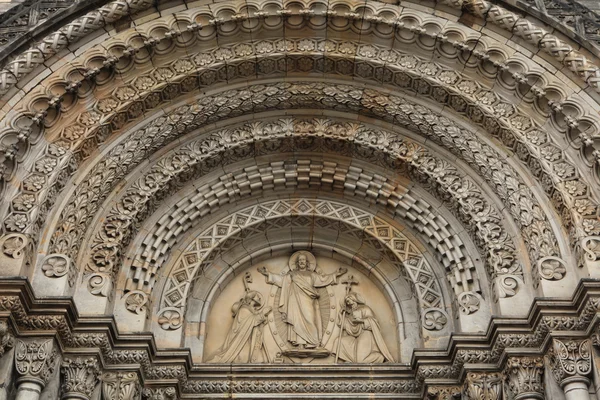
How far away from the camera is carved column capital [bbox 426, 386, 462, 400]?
11.6 meters

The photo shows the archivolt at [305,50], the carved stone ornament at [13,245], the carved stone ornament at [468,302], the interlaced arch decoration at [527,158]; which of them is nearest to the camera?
the carved stone ornament at [13,245]

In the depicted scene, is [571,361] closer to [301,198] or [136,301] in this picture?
[301,198]

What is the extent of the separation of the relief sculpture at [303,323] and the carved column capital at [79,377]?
2370 mm

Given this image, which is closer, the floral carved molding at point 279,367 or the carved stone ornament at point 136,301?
the floral carved molding at point 279,367

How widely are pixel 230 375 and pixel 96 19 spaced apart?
19.7ft

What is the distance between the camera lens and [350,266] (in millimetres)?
14055

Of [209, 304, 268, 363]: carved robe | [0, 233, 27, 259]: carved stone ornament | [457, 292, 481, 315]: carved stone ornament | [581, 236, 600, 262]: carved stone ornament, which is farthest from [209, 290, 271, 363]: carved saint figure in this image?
[581, 236, 600, 262]: carved stone ornament

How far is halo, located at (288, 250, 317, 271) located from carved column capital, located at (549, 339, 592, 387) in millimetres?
4579

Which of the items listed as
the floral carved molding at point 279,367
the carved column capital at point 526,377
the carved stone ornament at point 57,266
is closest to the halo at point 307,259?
the floral carved molding at point 279,367

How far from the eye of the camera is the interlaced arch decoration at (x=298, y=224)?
507 inches

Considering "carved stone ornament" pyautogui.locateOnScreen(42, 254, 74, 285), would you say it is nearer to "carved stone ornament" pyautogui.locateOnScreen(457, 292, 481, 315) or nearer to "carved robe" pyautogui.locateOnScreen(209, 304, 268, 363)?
"carved robe" pyautogui.locateOnScreen(209, 304, 268, 363)

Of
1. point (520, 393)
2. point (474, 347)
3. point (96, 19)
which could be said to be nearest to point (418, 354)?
point (474, 347)

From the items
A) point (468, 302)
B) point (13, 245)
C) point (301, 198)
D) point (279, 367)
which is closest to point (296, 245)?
point (301, 198)

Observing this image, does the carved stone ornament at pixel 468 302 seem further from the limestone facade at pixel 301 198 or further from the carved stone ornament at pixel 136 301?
the carved stone ornament at pixel 136 301
